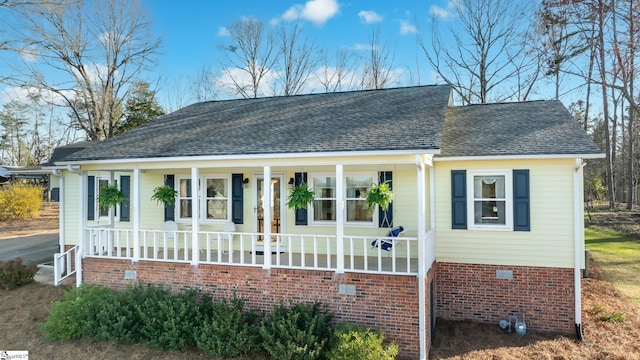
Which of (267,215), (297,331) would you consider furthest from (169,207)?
(297,331)

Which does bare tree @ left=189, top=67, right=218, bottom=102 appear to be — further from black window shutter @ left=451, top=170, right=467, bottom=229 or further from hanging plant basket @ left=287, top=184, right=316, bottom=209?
black window shutter @ left=451, top=170, right=467, bottom=229

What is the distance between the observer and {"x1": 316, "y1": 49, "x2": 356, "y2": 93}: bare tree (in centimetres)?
2788

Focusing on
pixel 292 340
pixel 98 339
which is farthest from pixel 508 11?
pixel 98 339

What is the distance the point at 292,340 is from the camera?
6.75m

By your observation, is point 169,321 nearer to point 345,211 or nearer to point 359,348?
point 359,348

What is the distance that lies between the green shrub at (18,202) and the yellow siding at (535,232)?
26.3 meters

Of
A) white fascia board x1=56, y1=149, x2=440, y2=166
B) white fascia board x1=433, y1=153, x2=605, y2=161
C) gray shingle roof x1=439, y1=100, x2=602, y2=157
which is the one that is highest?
gray shingle roof x1=439, y1=100, x2=602, y2=157

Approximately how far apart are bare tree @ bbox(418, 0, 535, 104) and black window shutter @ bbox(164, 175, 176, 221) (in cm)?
1878

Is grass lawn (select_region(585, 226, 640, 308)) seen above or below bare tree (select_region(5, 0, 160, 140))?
below

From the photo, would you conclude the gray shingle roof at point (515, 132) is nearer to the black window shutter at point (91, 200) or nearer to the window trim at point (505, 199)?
the window trim at point (505, 199)

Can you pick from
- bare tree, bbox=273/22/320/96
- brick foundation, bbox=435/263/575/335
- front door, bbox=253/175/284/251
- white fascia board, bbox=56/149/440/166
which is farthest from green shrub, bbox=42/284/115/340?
bare tree, bbox=273/22/320/96

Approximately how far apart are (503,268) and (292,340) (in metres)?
5.06

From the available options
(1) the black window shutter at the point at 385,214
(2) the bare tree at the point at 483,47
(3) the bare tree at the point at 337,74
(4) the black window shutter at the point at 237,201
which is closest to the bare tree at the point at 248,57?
(3) the bare tree at the point at 337,74

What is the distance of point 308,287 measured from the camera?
25.6 ft
